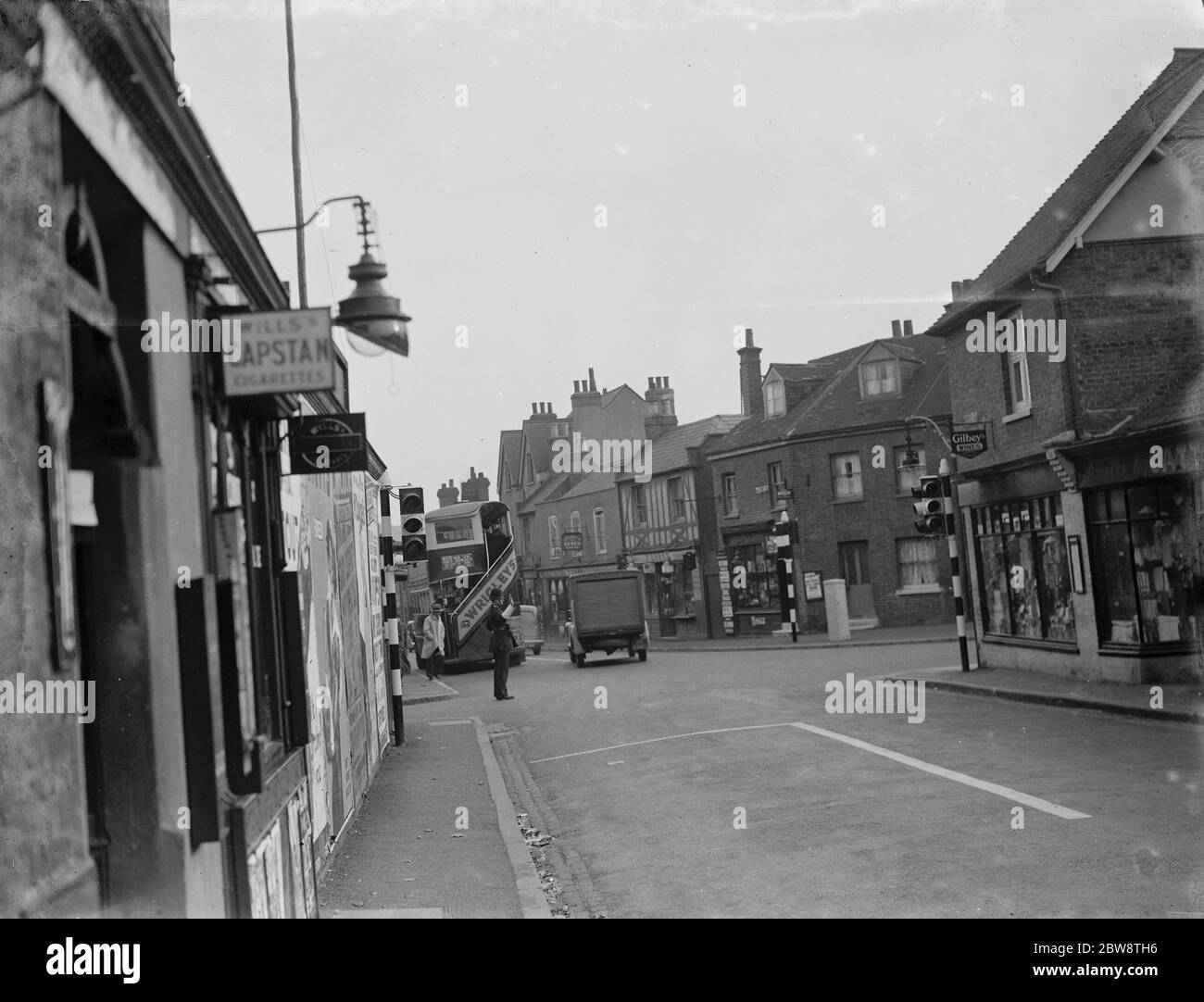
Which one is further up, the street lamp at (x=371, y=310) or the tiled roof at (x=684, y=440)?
the tiled roof at (x=684, y=440)

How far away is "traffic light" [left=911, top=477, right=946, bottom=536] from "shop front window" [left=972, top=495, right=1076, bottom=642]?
1216mm

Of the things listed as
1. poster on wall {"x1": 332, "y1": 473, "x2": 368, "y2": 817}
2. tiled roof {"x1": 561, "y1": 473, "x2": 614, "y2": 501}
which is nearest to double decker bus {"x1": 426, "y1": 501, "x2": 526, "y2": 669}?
tiled roof {"x1": 561, "y1": 473, "x2": 614, "y2": 501}

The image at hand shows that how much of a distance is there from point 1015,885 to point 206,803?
175 inches

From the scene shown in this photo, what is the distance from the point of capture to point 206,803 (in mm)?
4215

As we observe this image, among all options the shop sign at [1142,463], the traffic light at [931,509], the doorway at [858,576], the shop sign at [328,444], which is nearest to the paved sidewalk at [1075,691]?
the traffic light at [931,509]

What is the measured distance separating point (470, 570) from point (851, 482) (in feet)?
41.3

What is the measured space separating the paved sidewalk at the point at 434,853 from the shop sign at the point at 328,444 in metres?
2.49

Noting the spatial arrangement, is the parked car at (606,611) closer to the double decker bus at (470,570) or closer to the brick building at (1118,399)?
the double decker bus at (470,570)

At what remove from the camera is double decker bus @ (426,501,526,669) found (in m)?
35.0

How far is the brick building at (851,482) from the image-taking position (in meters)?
38.0

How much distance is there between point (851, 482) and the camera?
130ft
